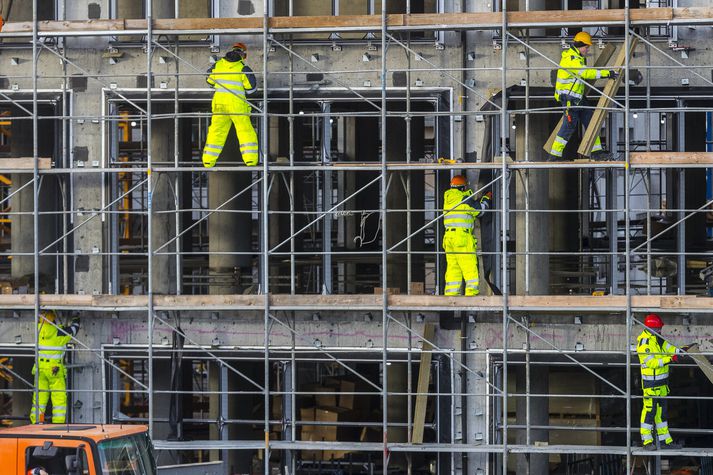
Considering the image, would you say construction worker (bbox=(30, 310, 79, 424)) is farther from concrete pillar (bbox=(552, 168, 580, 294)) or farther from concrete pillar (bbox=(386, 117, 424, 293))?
concrete pillar (bbox=(552, 168, 580, 294))

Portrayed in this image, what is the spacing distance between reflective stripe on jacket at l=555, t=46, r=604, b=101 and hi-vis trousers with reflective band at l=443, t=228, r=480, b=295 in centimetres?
241

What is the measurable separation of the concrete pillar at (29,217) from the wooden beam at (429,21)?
2.86 m

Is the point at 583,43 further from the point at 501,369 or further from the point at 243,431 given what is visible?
the point at 243,431

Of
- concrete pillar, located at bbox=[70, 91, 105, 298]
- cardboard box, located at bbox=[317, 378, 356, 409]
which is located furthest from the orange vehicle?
cardboard box, located at bbox=[317, 378, 356, 409]

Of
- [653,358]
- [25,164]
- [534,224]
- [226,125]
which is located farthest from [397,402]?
[25,164]

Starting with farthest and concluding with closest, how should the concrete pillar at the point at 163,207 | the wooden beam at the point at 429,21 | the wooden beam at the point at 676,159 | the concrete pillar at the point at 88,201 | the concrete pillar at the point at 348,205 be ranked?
the concrete pillar at the point at 348,205 → the concrete pillar at the point at 163,207 → the concrete pillar at the point at 88,201 → the wooden beam at the point at 429,21 → the wooden beam at the point at 676,159

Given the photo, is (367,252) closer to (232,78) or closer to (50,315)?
(232,78)

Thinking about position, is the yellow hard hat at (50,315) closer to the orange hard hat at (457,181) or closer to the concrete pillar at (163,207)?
the concrete pillar at (163,207)

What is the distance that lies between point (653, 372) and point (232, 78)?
24.0 ft

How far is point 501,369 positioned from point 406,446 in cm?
200

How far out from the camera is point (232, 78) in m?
19.9

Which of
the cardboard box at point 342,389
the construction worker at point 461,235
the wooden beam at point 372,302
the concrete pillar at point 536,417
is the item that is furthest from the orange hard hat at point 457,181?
the cardboard box at point 342,389

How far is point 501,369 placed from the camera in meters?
20.5

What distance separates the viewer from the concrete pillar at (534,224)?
20281 millimetres
